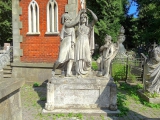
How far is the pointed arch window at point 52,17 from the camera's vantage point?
389 inches

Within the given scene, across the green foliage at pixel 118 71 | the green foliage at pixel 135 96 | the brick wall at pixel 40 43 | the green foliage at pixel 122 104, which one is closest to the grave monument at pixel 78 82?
the green foliage at pixel 122 104

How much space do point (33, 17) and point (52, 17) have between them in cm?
114

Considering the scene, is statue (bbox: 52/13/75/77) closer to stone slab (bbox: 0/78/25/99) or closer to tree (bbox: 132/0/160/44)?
stone slab (bbox: 0/78/25/99)

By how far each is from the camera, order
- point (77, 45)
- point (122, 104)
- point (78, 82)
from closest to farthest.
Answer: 1. point (78, 82)
2. point (77, 45)
3. point (122, 104)

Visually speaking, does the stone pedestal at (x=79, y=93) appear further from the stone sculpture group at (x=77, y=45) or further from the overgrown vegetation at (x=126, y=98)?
the overgrown vegetation at (x=126, y=98)

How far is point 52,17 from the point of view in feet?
32.6

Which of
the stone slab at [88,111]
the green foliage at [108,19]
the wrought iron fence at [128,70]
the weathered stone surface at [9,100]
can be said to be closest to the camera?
the weathered stone surface at [9,100]

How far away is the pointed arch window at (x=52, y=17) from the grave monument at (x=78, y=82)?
13.5ft

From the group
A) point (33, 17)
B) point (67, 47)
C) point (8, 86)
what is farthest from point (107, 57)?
point (33, 17)

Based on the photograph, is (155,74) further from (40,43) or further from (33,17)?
(33,17)

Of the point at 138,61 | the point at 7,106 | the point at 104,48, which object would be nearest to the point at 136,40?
the point at 138,61

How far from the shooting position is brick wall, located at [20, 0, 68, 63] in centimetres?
1005

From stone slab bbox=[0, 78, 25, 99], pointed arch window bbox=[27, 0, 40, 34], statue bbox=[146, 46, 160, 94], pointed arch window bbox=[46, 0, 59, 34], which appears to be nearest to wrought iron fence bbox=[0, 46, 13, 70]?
pointed arch window bbox=[27, 0, 40, 34]

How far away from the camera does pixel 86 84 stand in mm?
5703
